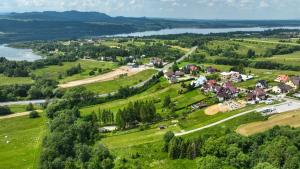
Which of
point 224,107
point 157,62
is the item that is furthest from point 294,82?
point 157,62

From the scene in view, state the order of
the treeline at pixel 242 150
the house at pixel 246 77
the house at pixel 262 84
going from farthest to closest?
the house at pixel 246 77
the house at pixel 262 84
the treeline at pixel 242 150

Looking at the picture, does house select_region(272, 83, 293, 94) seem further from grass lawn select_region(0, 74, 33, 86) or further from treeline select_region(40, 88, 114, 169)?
grass lawn select_region(0, 74, 33, 86)

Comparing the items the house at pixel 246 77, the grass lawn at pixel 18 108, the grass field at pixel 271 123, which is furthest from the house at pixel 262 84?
the grass lawn at pixel 18 108

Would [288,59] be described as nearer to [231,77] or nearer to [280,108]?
[231,77]

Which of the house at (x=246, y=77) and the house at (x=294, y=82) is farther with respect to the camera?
the house at (x=246, y=77)

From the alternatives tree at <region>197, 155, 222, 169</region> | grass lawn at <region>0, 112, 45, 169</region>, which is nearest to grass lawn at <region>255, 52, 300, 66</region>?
grass lawn at <region>0, 112, 45, 169</region>

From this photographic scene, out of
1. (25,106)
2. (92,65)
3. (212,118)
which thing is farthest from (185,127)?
(92,65)

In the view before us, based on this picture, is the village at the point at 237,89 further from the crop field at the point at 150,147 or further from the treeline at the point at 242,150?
the treeline at the point at 242,150
